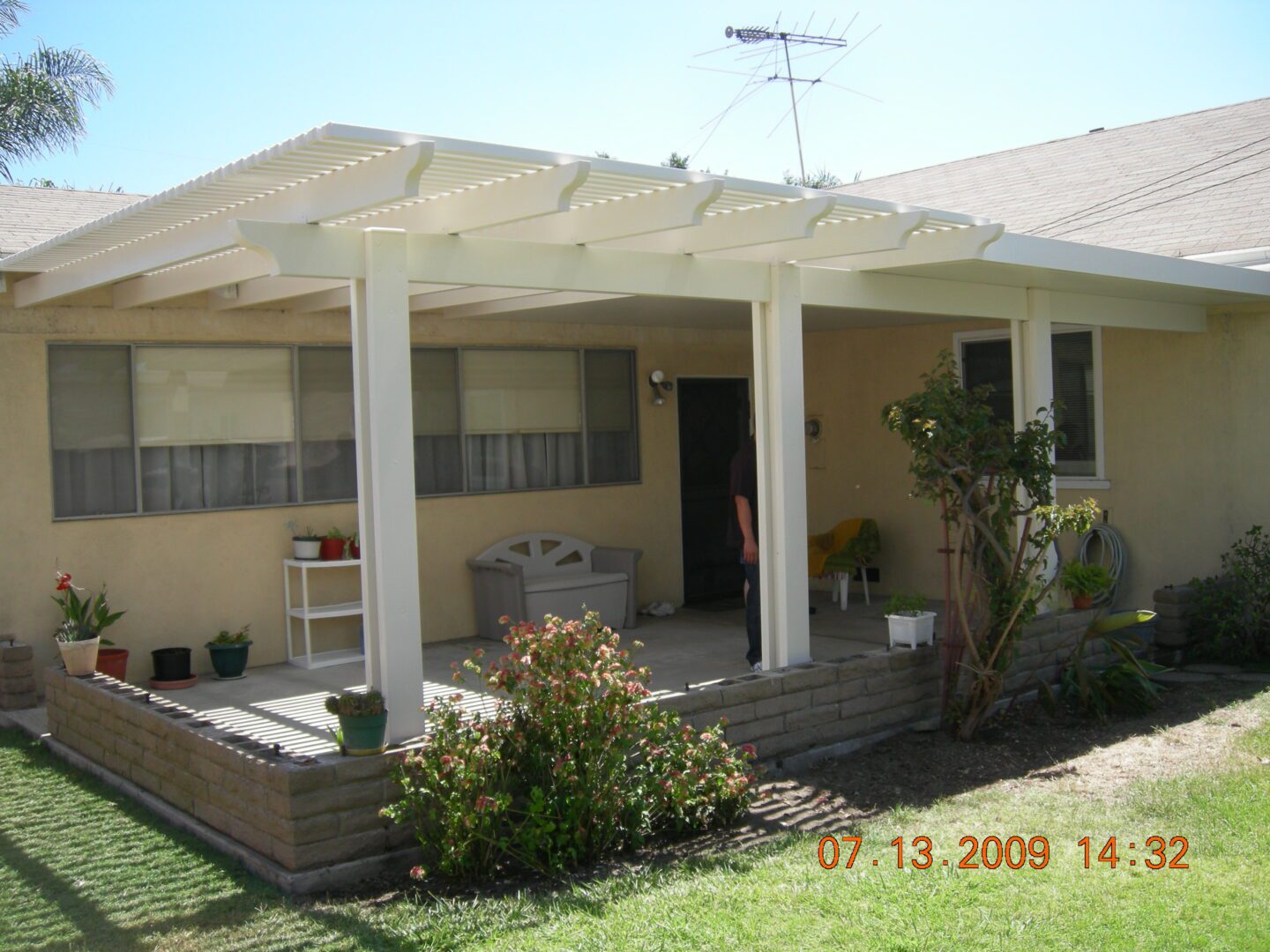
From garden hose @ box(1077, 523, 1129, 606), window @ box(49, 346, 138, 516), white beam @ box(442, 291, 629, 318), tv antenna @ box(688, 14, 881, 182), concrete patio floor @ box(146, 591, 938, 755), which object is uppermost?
tv antenna @ box(688, 14, 881, 182)

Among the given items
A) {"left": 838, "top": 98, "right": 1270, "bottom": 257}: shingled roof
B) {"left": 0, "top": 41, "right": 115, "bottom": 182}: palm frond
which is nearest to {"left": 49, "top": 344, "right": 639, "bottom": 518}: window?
{"left": 838, "top": 98, "right": 1270, "bottom": 257}: shingled roof

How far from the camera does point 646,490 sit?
1117 cm

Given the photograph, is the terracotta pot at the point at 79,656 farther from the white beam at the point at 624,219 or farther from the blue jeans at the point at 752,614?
the blue jeans at the point at 752,614

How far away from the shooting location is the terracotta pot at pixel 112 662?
7777 mm

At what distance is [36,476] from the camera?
7957 millimetres

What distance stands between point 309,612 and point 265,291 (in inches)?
94.7

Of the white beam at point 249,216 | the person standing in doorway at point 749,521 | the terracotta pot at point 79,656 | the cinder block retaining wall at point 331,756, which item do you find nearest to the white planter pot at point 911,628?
the cinder block retaining wall at point 331,756

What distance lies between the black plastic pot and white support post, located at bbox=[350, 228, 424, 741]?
321cm

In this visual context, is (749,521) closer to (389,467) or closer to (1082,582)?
(1082,582)

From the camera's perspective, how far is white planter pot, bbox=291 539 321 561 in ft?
28.9

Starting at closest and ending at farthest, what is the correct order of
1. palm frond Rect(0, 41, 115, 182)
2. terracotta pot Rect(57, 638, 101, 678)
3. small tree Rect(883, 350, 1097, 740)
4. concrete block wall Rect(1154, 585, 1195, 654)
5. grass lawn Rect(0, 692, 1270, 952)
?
1. grass lawn Rect(0, 692, 1270, 952)
2. small tree Rect(883, 350, 1097, 740)
3. terracotta pot Rect(57, 638, 101, 678)
4. concrete block wall Rect(1154, 585, 1195, 654)
5. palm frond Rect(0, 41, 115, 182)

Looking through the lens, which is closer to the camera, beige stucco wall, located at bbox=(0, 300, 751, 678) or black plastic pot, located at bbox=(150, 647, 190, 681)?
beige stucco wall, located at bbox=(0, 300, 751, 678)

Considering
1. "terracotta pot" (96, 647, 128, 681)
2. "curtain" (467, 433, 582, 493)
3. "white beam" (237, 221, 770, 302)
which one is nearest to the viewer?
"white beam" (237, 221, 770, 302)

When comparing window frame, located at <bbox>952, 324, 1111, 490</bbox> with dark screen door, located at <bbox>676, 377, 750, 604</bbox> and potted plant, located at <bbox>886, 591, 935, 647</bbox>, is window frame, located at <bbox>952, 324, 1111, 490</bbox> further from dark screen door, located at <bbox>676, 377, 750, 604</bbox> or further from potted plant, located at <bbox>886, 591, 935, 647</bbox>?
potted plant, located at <bbox>886, 591, 935, 647</bbox>
